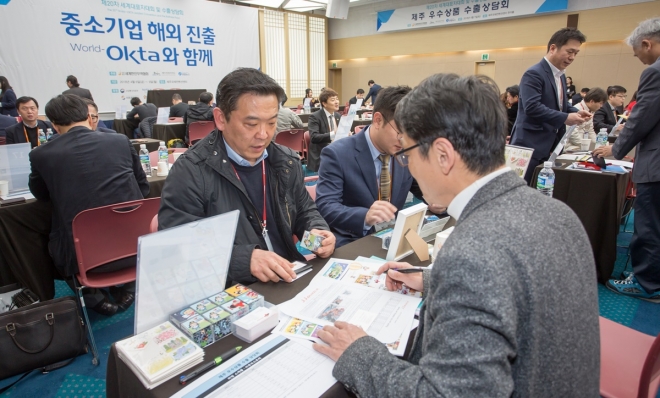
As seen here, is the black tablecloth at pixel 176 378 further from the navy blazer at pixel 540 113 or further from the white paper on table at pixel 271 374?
the navy blazer at pixel 540 113

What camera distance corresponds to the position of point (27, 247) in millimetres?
2408

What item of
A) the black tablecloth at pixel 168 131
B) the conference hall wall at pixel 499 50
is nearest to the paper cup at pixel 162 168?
the black tablecloth at pixel 168 131

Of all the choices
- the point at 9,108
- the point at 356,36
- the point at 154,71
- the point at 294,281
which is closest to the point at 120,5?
the point at 154,71

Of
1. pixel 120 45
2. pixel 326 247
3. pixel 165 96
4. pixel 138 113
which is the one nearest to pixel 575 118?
pixel 326 247

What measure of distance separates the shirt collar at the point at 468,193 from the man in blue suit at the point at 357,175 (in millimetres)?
1032

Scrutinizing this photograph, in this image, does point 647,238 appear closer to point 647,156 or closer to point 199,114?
point 647,156

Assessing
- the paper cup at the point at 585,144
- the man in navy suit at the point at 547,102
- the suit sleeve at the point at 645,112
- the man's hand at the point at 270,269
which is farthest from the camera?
the paper cup at the point at 585,144

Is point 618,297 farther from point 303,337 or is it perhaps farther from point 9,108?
point 9,108

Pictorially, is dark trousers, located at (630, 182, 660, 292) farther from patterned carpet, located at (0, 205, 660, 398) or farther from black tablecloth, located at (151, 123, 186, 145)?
black tablecloth, located at (151, 123, 186, 145)

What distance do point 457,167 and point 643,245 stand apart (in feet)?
8.85

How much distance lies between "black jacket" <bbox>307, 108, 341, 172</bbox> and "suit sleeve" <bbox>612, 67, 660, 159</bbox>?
11.5 ft

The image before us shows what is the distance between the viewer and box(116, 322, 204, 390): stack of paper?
814mm

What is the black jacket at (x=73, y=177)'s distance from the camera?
7.32 feet

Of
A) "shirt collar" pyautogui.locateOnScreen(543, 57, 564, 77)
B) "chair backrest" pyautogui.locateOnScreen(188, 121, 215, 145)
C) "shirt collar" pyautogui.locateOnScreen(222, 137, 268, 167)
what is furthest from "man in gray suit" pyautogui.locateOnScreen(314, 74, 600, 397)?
"chair backrest" pyautogui.locateOnScreen(188, 121, 215, 145)
